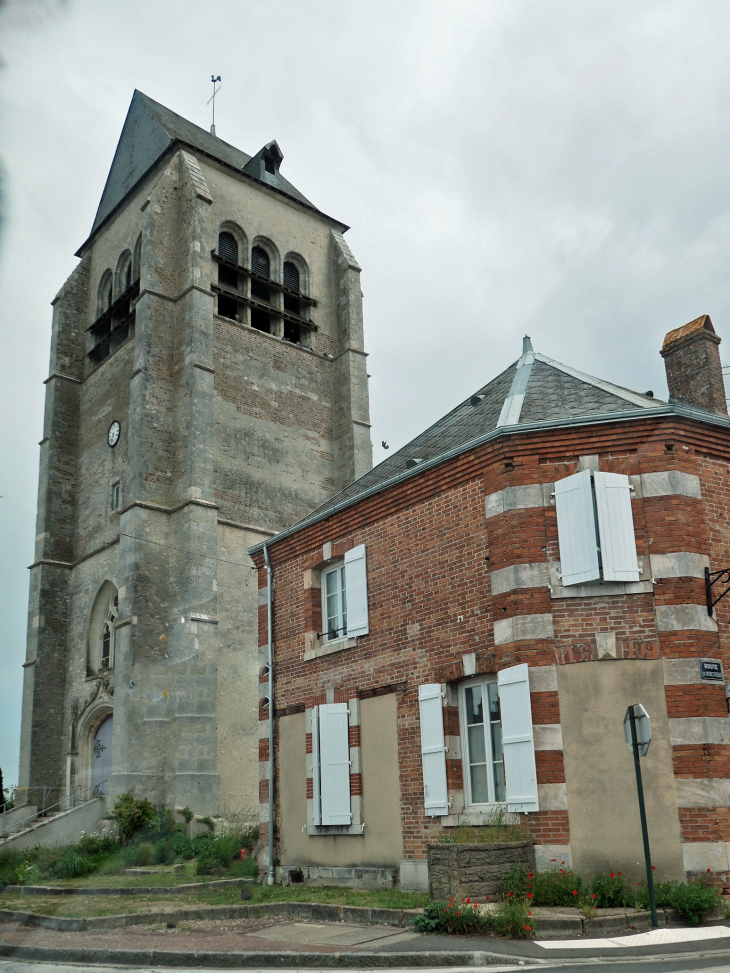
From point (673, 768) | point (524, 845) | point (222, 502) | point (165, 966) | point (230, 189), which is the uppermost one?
point (230, 189)

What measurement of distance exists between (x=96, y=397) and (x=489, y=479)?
21716mm

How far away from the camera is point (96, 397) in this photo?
30484 mm

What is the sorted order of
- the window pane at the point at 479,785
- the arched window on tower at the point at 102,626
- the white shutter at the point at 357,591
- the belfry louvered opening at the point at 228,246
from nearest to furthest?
1. the window pane at the point at 479,785
2. the white shutter at the point at 357,591
3. the arched window on tower at the point at 102,626
4. the belfry louvered opening at the point at 228,246

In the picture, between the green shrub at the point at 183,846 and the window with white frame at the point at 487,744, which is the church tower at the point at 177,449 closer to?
the green shrub at the point at 183,846

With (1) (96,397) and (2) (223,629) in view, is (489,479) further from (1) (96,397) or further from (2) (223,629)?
(1) (96,397)

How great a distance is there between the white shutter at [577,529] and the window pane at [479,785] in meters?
2.63

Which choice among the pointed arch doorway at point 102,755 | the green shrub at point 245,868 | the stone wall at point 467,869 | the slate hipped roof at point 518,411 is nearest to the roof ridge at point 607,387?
the slate hipped roof at point 518,411

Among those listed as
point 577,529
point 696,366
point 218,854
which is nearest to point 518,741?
point 577,529

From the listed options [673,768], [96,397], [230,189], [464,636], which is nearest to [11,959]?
[464,636]

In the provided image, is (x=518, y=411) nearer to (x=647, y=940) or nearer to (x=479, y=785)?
(x=479, y=785)

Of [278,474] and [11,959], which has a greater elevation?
[278,474]

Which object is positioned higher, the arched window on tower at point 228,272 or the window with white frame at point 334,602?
the arched window on tower at point 228,272

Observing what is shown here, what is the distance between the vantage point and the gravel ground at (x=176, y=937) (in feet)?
28.8

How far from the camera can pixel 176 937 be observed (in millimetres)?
9766
